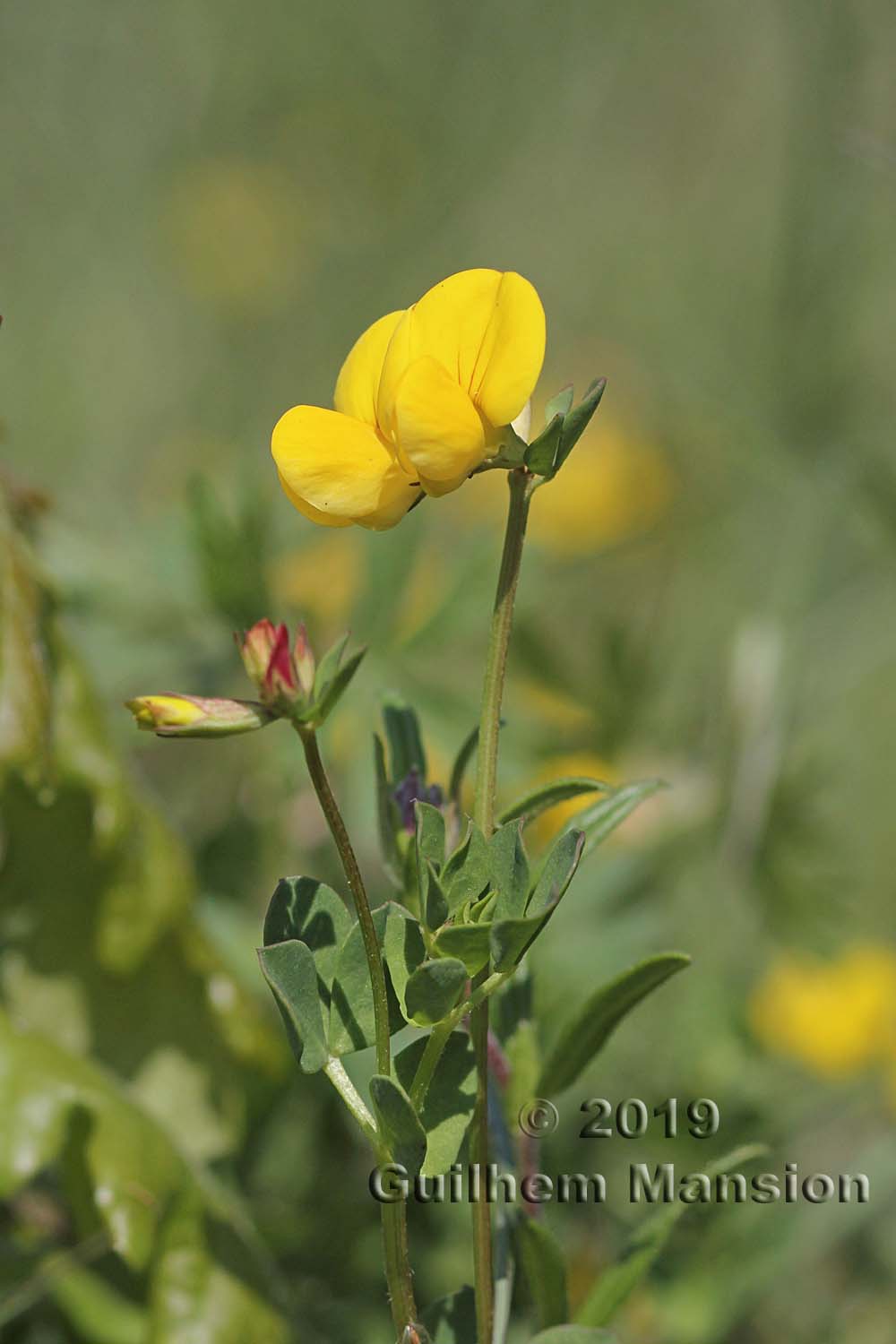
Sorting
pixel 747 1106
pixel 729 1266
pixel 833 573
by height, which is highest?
pixel 833 573

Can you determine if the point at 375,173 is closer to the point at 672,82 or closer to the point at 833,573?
the point at 672,82

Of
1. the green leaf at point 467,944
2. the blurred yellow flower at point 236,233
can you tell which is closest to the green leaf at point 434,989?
the green leaf at point 467,944

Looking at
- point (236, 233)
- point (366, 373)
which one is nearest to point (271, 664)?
point (366, 373)

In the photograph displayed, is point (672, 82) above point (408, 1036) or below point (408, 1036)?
above

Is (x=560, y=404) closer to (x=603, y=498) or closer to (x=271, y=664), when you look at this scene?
(x=271, y=664)

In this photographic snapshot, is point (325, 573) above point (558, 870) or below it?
above

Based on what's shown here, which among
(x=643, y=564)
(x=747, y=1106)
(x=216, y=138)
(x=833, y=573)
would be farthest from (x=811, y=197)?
(x=216, y=138)
